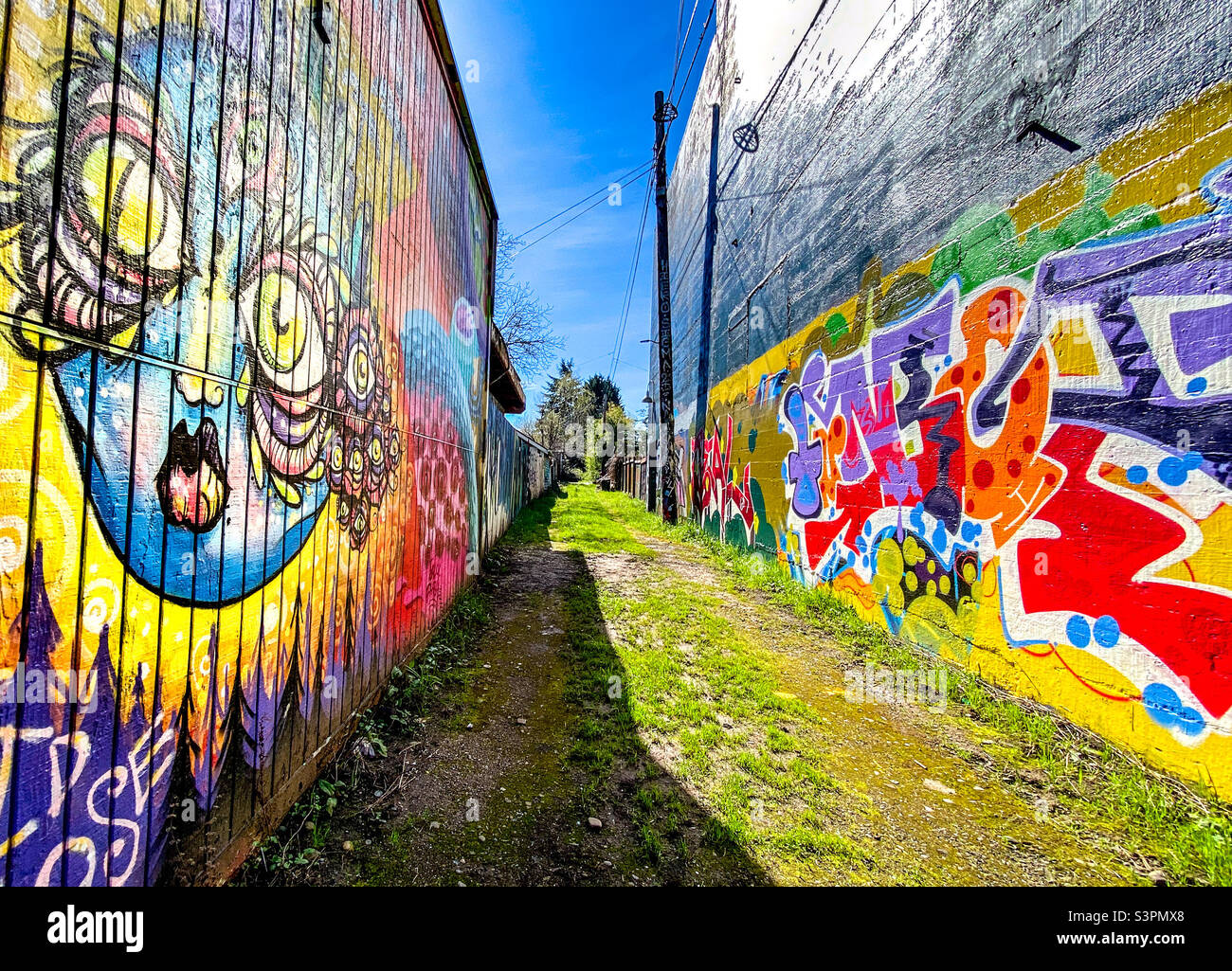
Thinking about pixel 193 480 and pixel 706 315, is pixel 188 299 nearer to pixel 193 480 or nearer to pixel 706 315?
pixel 193 480

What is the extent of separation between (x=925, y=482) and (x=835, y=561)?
1.49 metres

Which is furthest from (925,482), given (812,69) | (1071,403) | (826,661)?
(812,69)

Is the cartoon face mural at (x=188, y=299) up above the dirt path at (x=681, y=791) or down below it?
above

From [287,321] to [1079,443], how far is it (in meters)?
4.19

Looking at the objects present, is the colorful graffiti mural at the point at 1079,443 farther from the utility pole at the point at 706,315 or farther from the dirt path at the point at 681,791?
the utility pole at the point at 706,315

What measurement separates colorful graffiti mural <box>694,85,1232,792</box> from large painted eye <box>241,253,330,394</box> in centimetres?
416

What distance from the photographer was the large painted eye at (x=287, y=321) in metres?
1.80

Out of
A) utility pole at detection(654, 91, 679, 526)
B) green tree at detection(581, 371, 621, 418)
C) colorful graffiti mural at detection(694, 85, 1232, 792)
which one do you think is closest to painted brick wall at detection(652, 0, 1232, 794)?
colorful graffiti mural at detection(694, 85, 1232, 792)

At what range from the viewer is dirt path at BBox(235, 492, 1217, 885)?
1958 mm

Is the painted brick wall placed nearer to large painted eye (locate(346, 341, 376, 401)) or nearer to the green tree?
large painted eye (locate(346, 341, 376, 401))

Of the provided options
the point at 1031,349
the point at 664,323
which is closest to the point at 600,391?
the point at 664,323

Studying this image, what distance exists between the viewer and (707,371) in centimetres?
1066

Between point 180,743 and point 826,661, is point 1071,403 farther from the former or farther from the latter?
point 180,743

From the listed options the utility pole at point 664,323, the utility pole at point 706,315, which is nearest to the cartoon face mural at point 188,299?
the utility pole at point 706,315
